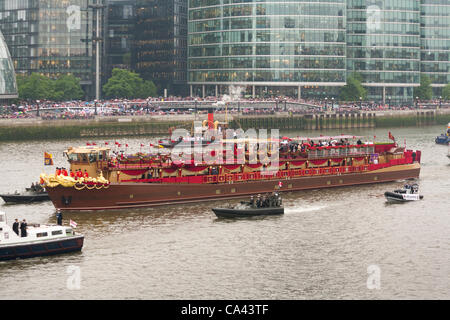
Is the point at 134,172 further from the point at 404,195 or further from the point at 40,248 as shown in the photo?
the point at 404,195

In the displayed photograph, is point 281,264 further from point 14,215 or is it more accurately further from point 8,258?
point 14,215

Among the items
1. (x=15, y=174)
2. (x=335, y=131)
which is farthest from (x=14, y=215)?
(x=335, y=131)

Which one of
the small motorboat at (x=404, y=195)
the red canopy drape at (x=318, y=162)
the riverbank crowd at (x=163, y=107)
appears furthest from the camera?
the riverbank crowd at (x=163, y=107)

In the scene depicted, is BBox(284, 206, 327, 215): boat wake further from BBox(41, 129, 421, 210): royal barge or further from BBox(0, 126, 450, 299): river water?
BBox(41, 129, 421, 210): royal barge

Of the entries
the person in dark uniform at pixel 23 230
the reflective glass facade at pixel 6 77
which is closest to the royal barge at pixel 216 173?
the person in dark uniform at pixel 23 230

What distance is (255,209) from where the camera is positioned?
6844 cm

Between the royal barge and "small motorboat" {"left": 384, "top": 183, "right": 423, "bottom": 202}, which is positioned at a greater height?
the royal barge

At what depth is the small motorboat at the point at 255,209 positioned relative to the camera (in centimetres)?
6769

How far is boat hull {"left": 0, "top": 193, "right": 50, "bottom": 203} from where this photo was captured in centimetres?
7444

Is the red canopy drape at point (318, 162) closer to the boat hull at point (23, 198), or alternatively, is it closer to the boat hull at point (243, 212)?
the boat hull at point (243, 212)

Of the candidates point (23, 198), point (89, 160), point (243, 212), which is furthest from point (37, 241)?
point (23, 198)

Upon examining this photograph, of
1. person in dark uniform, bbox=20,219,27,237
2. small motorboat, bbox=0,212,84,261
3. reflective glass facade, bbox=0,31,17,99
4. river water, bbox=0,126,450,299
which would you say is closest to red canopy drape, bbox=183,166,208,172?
river water, bbox=0,126,450,299

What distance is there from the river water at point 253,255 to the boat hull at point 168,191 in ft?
3.87

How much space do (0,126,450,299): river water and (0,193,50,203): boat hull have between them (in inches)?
58.8
